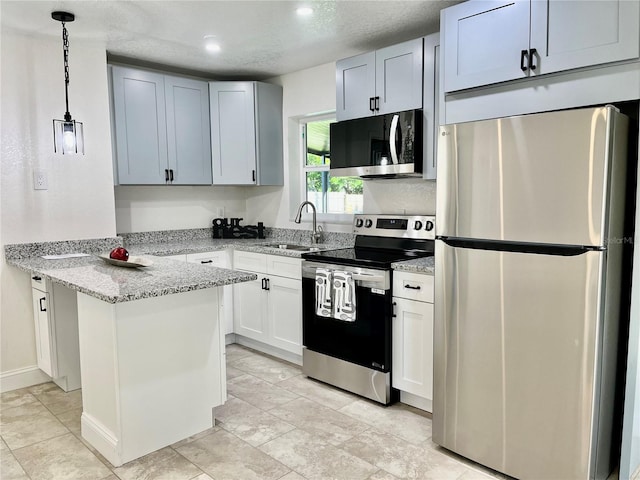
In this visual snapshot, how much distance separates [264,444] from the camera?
2463 millimetres

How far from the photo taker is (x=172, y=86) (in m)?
3.94

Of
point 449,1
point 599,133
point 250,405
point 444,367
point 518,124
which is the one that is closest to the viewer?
point 599,133

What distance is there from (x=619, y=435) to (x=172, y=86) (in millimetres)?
3839

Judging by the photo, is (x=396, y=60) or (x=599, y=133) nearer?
(x=599, y=133)

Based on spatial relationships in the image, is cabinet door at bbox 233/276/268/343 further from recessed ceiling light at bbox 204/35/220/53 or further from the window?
recessed ceiling light at bbox 204/35/220/53

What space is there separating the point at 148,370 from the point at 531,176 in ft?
6.49

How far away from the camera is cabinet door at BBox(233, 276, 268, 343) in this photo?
12.5 ft

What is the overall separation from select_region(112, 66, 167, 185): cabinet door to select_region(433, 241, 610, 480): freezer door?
261 centimetres

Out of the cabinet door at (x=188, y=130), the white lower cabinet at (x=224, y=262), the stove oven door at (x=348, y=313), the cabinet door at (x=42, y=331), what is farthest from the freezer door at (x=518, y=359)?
the cabinet door at (x=188, y=130)

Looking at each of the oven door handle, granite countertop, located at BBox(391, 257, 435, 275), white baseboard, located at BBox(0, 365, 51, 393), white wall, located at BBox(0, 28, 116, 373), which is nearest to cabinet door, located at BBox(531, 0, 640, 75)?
granite countertop, located at BBox(391, 257, 435, 275)

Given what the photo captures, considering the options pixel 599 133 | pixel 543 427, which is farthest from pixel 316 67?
pixel 543 427

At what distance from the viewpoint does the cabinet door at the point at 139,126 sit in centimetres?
367

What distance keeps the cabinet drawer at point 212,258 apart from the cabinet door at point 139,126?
70 cm

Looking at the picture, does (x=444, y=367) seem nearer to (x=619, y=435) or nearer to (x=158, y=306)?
(x=619, y=435)
